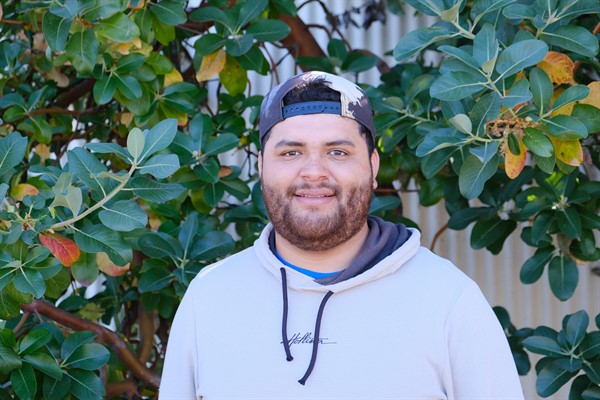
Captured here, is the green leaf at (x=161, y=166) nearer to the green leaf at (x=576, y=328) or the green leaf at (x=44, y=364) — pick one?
the green leaf at (x=44, y=364)

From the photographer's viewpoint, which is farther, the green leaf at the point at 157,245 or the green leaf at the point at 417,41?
the green leaf at the point at 157,245

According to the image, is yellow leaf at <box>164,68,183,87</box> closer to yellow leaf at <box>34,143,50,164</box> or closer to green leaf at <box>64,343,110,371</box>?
yellow leaf at <box>34,143,50,164</box>

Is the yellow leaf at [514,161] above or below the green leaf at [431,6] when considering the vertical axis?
below

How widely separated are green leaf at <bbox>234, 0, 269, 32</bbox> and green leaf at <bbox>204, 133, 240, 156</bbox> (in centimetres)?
35

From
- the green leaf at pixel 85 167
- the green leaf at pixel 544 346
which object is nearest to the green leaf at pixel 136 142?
the green leaf at pixel 85 167

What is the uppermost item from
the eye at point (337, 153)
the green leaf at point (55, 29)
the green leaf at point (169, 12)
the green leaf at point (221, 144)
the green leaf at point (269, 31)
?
the green leaf at point (169, 12)

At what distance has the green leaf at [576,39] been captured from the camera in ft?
8.02

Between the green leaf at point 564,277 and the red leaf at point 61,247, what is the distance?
4.66ft

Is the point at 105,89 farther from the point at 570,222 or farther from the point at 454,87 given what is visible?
the point at 570,222

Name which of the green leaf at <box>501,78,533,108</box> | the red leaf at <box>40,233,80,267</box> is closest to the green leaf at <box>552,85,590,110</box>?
the green leaf at <box>501,78,533,108</box>

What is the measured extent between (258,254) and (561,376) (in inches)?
43.2

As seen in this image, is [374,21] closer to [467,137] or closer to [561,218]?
[561,218]

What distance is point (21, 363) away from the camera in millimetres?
2480

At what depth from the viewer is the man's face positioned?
1920 millimetres
